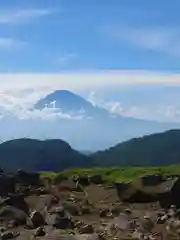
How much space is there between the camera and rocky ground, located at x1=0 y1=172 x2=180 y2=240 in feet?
91.2

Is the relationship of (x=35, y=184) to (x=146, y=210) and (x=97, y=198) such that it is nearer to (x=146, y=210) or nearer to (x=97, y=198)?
(x=97, y=198)

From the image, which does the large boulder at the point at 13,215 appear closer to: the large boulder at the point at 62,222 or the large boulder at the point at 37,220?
the large boulder at the point at 37,220

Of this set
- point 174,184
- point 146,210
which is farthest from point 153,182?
point 146,210

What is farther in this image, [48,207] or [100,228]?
[48,207]

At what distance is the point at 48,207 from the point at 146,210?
827 centimetres

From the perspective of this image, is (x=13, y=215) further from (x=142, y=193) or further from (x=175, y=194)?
(x=175, y=194)

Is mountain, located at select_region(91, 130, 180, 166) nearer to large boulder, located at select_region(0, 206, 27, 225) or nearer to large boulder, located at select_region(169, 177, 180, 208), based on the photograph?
large boulder, located at select_region(169, 177, 180, 208)

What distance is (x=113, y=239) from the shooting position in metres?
26.8

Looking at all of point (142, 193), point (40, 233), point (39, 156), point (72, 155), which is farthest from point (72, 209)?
point (39, 156)

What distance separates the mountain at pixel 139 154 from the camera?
167m

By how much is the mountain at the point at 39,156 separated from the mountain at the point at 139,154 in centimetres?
720

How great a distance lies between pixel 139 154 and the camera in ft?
611

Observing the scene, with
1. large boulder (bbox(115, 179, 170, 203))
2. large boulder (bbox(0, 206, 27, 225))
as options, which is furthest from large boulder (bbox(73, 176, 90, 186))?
large boulder (bbox(0, 206, 27, 225))

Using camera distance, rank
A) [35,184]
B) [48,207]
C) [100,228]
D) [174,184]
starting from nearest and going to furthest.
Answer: [100,228] < [48,207] < [174,184] < [35,184]
